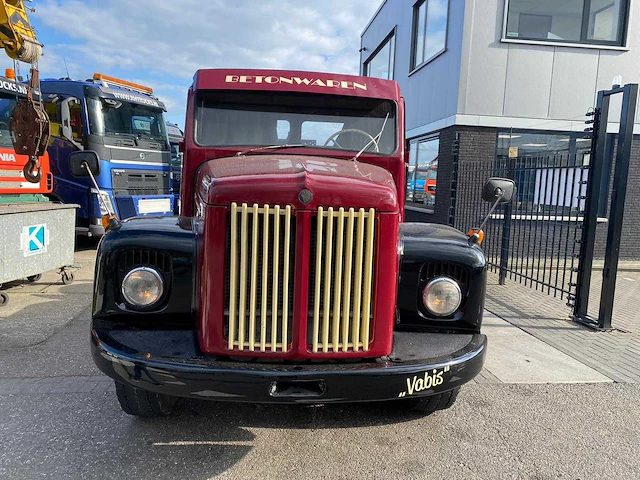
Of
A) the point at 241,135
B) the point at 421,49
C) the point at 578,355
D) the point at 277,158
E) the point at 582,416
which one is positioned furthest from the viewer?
the point at 421,49

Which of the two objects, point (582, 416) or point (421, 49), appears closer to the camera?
point (582, 416)

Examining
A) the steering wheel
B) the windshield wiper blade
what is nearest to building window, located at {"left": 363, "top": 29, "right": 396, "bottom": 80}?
the steering wheel

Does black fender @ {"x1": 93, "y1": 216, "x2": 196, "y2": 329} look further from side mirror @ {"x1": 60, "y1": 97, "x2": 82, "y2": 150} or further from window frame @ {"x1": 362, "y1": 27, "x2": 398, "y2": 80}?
window frame @ {"x1": 362, "y1": 27, "x2": 398, "y2": 80}

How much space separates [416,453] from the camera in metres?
2.77

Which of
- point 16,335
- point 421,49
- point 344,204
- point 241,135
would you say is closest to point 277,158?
point 241,135

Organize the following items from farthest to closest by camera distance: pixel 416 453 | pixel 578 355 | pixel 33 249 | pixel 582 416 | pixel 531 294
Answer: pixel 531 294, pixel 33 249, pixel 578 355, pixel 582 416, pixel 416 453

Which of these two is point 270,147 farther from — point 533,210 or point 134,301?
point 533,210

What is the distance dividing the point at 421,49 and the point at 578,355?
902 cm

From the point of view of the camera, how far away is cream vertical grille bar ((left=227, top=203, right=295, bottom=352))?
2277mm

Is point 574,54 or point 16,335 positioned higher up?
point 574,54

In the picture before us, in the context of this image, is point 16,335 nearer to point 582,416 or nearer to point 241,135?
point 241,135

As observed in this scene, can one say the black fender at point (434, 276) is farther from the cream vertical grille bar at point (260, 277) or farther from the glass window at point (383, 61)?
the glass window at point (383, 61)

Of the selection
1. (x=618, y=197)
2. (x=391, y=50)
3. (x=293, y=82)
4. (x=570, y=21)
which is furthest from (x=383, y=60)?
(x=293, y=82)

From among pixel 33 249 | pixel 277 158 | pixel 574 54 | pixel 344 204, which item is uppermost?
pixel 574 54
